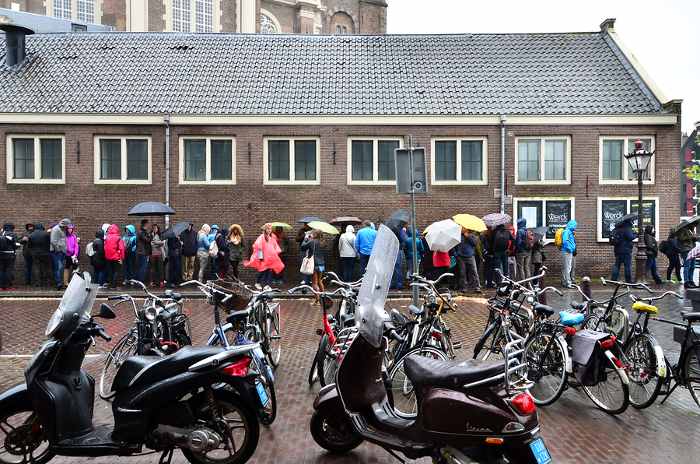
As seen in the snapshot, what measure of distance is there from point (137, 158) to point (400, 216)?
28.8 feet

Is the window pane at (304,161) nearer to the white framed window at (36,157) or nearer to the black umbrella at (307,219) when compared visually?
the black umbrella at (307,219)

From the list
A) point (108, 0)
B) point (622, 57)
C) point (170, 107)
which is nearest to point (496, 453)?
point (170, 107)

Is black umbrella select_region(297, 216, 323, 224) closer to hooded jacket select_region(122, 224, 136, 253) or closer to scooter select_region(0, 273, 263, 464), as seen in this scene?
hooded jacket select_region(122, 224, 136, 253)

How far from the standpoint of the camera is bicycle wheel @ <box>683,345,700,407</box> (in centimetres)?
657

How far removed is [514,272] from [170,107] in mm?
12002

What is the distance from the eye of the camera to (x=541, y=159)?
2077cm

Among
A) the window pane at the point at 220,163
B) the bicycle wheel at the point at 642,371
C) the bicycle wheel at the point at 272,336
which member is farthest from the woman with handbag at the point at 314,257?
the bicycle wheel at the point at 642,371

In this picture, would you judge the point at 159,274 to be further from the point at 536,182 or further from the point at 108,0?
the point at 108,0

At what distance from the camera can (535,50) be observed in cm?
2370

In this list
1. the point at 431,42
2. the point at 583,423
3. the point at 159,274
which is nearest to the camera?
the point at 583,423

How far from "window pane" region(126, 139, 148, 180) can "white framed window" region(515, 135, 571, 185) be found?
12040 millimetres

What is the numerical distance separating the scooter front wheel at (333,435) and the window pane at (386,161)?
1585 cm

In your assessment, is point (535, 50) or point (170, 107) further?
point (535, 50)

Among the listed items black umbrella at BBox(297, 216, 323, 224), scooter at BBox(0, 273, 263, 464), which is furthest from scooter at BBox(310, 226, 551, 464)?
black umbrella at BBox(297, 216, 323, 224)
